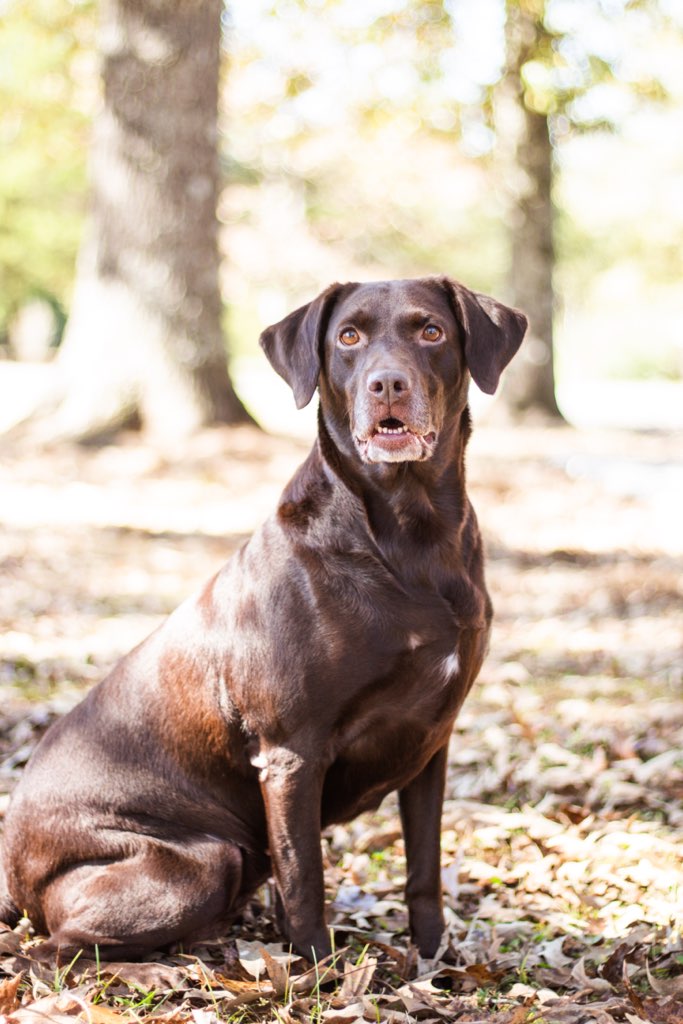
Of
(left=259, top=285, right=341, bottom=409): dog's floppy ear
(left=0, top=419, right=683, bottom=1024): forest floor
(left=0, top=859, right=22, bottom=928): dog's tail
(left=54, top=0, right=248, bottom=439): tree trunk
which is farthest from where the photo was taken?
(left=54, top=0, right=248, bottom=439): tree trunk

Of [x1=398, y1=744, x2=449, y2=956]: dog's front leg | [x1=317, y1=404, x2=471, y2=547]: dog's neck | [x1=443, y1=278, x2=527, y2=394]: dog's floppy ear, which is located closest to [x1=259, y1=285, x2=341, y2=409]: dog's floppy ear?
[x1=317, y1=404, x2=471, y2=547]: dog's neck

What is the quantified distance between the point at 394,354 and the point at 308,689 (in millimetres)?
1005

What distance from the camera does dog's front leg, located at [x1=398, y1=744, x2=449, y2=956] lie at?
11.6 feet

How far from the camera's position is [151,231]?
35.3 ft

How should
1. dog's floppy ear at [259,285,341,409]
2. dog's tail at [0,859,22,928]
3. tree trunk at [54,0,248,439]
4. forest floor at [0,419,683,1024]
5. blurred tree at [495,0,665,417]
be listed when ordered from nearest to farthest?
forest floor at [0,419,683,1024] < dog's tail at [0,859,22,928] < dog's floppy ear at [259,285,341,409] < tree trunk at [54,0,248,439] < blurred tree at [495,0,665,417]

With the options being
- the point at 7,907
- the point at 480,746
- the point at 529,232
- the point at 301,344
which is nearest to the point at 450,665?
the point at 301,344

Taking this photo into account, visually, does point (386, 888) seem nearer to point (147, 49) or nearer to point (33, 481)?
point (33, 481)

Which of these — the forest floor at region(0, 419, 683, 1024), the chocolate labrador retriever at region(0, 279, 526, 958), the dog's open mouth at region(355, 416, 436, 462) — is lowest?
the forest floor at region(0, 419, 683, 1024)

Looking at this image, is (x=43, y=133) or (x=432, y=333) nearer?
(x=432, y=333)

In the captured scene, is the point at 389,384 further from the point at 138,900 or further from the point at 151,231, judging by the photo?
the point at 151,231

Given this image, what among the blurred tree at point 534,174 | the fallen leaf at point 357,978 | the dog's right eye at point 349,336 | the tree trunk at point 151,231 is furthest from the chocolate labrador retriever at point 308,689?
the blurred tree at point 534,174

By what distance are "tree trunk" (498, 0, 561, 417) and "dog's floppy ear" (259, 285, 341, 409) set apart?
1315 centimetres

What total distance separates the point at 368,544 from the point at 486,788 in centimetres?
207

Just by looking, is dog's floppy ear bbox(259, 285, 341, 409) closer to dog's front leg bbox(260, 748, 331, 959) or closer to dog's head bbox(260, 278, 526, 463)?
dog's head bbox(260, 278, 526, 463)
